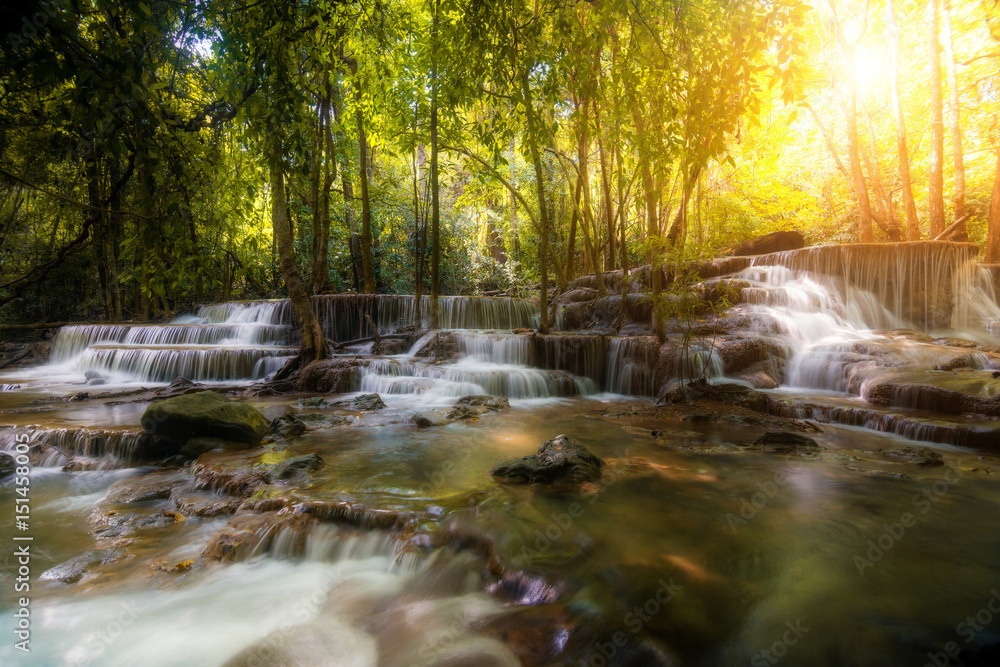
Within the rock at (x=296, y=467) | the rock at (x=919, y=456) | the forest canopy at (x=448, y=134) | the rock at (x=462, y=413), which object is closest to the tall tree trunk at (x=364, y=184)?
the forest canopy at (x=448, y=134)

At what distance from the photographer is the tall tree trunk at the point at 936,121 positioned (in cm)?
1260

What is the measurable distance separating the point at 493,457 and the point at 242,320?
511 inches

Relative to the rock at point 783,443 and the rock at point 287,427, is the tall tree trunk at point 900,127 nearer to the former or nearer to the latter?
the rock at point 783,443

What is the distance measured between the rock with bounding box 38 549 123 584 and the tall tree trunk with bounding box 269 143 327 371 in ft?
21.4

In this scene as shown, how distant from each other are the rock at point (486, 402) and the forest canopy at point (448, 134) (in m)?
3.28

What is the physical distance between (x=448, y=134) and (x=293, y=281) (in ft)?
15.7

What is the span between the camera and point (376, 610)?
284 centimetres

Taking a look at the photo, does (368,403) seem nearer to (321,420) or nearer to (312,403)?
(312,403)

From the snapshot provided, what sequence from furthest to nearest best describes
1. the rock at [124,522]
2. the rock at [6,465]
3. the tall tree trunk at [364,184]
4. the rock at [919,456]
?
the tall tree trunk at [364,184]
the rock at [6,465]
the rock at [919,456]
the rock at [124,522]

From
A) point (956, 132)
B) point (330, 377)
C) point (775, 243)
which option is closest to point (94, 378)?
point (330, 377)

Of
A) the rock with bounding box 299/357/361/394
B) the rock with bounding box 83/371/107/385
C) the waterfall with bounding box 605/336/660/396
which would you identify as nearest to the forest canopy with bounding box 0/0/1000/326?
the rock with bounding box 299/357/361/394

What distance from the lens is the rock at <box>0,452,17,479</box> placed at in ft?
15.7

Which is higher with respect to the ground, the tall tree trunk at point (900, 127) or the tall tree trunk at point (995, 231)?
the tall tree trunk at point (900, 127)

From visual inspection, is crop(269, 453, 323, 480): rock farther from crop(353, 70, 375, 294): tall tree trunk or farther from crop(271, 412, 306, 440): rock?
crop(353, 70, 375, 294): tall tree trunk
